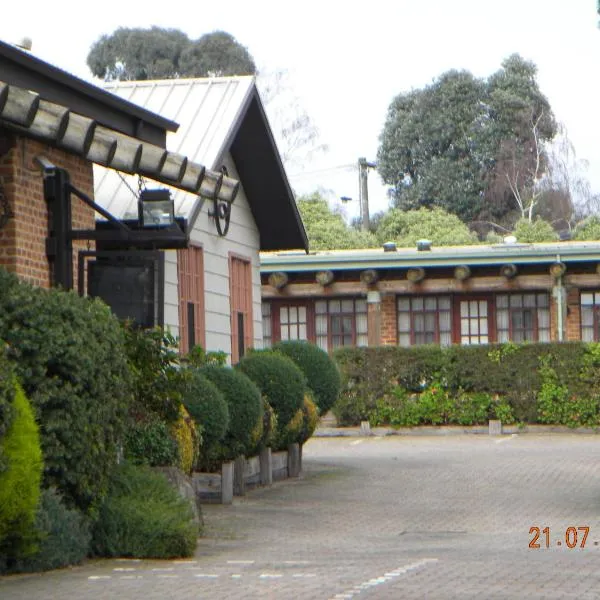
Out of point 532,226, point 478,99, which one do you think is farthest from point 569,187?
point 532,226

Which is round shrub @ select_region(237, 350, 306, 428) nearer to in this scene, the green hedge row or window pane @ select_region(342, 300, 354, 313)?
the green hedge row

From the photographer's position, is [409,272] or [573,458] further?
[409,272]

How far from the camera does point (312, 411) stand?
20531 mm

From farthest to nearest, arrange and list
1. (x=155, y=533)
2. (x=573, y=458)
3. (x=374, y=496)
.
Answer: (x=573, y=458)
(x=374, y=496)
(x=155, y=533)

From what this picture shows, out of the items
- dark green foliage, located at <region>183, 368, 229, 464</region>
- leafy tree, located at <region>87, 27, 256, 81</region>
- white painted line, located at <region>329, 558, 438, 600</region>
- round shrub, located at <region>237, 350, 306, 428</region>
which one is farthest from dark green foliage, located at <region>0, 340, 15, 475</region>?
leafy tree, located at <region>87, 27, 256, 81</region>

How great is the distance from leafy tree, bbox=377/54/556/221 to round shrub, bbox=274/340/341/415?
42758 millimetres

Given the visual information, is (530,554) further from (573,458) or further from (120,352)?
(573,458)

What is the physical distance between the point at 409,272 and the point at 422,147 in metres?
34.1

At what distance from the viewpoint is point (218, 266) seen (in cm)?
2128

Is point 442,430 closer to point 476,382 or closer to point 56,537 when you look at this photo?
point 476,382

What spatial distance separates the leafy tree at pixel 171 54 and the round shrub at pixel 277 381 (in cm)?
4570

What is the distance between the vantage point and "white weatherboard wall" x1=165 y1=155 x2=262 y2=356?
63.9 feet

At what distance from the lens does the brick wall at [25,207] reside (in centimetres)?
1418

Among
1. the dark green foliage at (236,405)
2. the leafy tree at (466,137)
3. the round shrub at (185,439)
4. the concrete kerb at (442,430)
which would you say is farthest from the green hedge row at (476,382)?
the leafy tree at (466,137)
